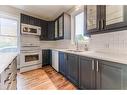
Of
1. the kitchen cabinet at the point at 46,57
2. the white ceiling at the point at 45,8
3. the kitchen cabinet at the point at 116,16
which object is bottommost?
the kitchen cabinet at the point at 46,57

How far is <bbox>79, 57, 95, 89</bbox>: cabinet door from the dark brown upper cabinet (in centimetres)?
60

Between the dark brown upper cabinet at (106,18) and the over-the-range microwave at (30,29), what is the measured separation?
263 cm

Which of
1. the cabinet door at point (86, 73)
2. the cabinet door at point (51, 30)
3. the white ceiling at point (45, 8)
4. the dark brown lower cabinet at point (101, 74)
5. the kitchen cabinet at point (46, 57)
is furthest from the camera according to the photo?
the cabinet door at point (51, 30)

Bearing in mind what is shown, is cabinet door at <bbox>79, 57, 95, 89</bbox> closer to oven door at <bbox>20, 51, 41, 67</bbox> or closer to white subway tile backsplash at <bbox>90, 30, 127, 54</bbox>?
white subway tile backsplash at <bbox>90, 30, 127, 54</bbox>

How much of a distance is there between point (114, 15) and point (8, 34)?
146 inches

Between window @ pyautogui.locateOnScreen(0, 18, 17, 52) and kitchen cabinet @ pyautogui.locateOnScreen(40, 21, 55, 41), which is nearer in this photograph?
window @ pyautogui.locateOnScreen(0, 18, 17, 52)

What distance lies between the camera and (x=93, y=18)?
245 centimetres

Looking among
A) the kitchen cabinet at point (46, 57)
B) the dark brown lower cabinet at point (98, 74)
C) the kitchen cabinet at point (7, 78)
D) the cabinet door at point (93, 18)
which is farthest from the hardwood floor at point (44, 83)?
the kitchen cabinet at point (46, 57)

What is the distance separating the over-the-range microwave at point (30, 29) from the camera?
4.43 metres

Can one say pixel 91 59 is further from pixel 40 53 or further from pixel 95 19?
pixel 40 53

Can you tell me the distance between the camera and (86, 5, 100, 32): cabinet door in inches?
87.9

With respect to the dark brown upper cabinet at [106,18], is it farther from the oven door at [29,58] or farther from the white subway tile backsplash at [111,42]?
the oven door at [29,58]

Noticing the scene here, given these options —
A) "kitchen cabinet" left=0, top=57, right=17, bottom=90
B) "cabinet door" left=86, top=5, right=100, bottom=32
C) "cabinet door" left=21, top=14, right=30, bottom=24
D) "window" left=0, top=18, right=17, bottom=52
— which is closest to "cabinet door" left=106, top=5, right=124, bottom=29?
"cabinet door" left=86, top=5, right=100, bottom=32
